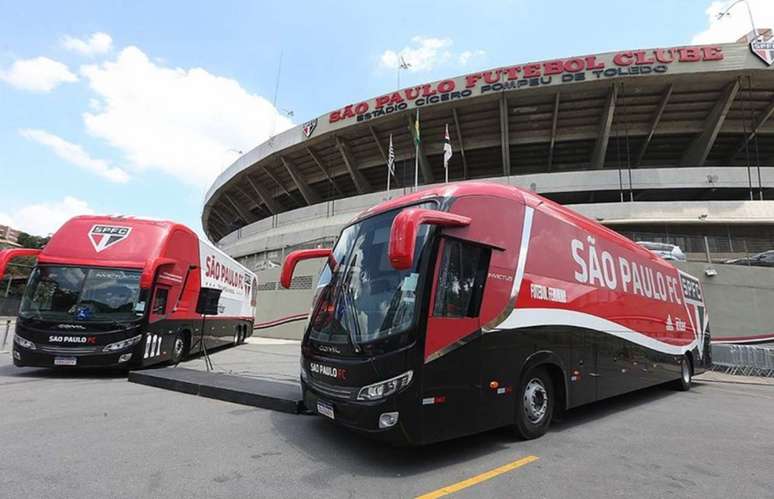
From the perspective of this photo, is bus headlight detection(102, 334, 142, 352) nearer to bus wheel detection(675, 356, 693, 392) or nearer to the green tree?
bus wheel detection(675, 356, 693, 392)

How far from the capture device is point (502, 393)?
4578mm

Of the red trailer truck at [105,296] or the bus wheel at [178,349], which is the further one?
the bus wheel at [178,349]

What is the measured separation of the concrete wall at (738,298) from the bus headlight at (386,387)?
56.9 feet

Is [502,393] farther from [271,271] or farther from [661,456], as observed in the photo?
[271,271]

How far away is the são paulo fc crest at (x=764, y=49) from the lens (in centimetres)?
2161

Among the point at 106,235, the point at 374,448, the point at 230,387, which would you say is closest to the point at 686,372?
the point at 374,448

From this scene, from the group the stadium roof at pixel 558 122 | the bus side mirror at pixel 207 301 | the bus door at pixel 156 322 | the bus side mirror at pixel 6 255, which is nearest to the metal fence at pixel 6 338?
the bus side mirror at pixel 6 255

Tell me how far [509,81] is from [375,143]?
1017 centimetres

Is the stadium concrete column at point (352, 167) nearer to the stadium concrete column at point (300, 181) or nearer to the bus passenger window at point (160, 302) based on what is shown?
the stadium concrete column at point (300, 181)

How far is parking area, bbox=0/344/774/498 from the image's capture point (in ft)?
11.4

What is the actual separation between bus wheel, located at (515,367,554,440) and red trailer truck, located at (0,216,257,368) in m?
7.55

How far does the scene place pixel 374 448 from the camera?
4.54 metres

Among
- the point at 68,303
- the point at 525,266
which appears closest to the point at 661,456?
the point at 525,266

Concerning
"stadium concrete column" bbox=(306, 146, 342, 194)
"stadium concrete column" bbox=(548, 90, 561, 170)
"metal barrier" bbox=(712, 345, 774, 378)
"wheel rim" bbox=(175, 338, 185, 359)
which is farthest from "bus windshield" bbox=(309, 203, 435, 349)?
"stadium concrete column" bbox=(306, 146, 342, 194)
